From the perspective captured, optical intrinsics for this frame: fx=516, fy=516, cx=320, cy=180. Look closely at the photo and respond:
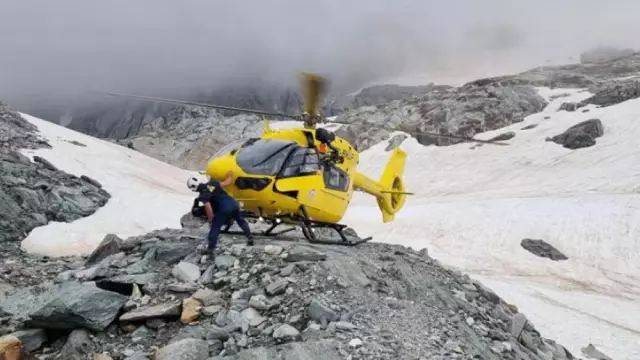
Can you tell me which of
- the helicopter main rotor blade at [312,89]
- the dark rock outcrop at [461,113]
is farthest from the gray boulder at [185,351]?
the dark rock outcrop at [461,113]

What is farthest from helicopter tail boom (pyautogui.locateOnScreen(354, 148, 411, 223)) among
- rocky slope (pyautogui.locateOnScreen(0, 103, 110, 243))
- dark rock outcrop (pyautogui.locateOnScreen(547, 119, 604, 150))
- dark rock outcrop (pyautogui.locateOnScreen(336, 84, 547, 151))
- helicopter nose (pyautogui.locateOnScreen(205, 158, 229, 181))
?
dark rock outcrop (pyautogui.locateOnScreen(336, 84, 547, 151))

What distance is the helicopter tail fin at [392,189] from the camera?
733 inches

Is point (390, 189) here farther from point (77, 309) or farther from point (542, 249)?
point (542, 249)

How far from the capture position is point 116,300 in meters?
7.79

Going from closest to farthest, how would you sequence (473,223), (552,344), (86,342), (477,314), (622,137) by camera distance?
(86,342), (477,314), (552,344), (473,223), (622,137)

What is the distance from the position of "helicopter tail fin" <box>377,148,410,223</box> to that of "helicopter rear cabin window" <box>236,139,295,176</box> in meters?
6.62

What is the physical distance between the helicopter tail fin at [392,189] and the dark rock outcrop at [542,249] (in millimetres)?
15547

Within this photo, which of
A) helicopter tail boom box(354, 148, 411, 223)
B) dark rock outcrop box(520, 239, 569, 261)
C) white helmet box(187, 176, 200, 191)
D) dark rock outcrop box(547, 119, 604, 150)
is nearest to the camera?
white helmet box(187, 176, 200, 191)

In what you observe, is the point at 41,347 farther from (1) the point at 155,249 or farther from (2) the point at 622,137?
(2) the point at 622,137

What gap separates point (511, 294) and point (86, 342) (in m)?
20.0

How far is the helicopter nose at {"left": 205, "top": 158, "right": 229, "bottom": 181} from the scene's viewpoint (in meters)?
12.0

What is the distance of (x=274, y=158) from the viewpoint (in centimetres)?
1248

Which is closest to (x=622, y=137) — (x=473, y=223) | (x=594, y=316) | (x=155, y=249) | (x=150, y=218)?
(x=473, y=223)

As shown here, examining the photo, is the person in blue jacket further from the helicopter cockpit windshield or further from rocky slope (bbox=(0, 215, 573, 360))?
the helicopter cockpit windshield
